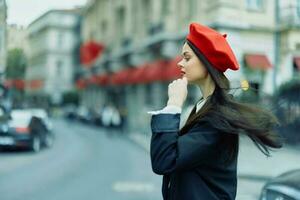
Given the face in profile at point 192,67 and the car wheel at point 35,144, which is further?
the car wheel at point 35,144

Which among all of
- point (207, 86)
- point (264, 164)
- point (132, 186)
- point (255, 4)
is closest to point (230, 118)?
point (207, 86)

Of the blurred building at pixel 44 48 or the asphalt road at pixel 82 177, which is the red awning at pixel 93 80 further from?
the blurred building at pixel 44 48

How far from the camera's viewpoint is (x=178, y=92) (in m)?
2.10

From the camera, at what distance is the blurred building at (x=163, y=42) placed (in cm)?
2097

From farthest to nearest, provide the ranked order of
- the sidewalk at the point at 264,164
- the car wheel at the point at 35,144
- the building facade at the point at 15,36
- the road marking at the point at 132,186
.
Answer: the car wheel at the point at 35,144 → the sidewalk at the point at 264,164 → the road marking at the point at 132,186 → the building facade at the point at 15,36

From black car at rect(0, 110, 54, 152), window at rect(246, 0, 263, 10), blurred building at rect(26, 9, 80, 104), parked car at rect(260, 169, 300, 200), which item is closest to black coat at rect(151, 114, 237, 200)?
blurred building at rect(26, 9, 80, 104)

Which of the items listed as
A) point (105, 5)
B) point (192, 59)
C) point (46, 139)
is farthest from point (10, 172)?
point (105, 5)

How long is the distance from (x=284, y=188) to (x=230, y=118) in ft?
6.49

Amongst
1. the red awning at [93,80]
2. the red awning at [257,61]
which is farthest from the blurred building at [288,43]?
the red awning at [93,80]

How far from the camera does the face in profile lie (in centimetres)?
210

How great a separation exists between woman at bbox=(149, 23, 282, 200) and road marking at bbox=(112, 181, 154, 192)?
24.2 feet

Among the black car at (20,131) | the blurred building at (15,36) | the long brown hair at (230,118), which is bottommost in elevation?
the black car at (20,131)

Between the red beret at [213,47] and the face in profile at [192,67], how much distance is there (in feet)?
0.13

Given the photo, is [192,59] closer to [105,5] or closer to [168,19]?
[168,19]
